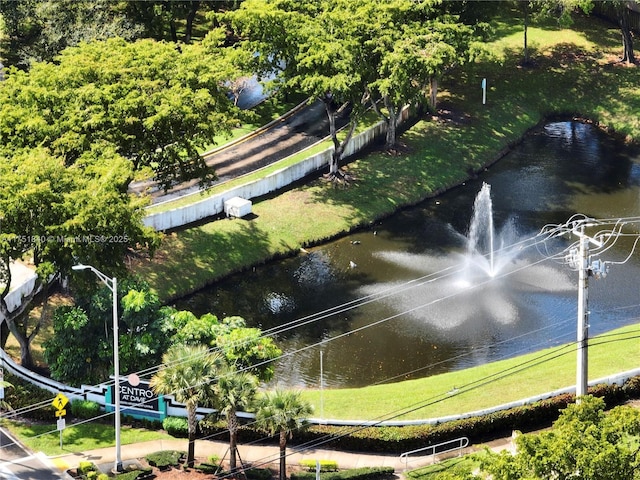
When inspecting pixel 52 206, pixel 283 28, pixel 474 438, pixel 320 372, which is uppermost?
pixel 283 28

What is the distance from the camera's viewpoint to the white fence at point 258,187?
246 ft

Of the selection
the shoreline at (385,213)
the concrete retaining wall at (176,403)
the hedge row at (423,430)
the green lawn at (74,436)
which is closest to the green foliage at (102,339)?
the concrete retaining wall at (176,403)

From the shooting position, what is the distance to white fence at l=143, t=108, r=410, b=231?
2958 inches

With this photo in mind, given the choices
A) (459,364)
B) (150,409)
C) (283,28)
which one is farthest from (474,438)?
(283,28)

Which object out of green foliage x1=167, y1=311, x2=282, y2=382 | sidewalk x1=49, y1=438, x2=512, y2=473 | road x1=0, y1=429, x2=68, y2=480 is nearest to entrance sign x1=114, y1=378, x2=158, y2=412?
sidewalk x1=49, y1=438, x2=512, y2=473

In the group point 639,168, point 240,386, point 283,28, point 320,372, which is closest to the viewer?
point 240,386

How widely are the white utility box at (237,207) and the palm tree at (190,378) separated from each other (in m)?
27.0

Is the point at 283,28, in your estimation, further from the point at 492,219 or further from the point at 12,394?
the point at 12,394

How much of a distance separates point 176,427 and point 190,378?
5.25m

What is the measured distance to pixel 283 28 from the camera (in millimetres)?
80062

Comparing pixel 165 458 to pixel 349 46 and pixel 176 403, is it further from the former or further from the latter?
pixel 349 46

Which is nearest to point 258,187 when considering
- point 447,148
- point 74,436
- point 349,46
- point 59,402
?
point 349,46

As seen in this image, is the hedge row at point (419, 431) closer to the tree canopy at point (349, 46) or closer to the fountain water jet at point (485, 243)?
the fountain water jet at point (485, 243)

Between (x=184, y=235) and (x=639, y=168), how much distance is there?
3569 cm
